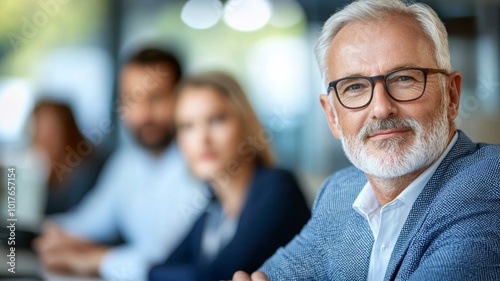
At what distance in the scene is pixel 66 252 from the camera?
Result: 2.34 m

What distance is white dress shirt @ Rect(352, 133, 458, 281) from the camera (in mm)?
1428

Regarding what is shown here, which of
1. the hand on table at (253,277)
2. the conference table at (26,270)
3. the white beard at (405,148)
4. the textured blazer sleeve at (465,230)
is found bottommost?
the conference table at (26,270)

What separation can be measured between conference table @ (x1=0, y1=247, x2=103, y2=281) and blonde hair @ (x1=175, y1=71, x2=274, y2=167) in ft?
2.63

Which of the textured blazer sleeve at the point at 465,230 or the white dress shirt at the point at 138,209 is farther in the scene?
the white dress shirt at the point at 138,209

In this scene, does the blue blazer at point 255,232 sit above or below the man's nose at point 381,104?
below

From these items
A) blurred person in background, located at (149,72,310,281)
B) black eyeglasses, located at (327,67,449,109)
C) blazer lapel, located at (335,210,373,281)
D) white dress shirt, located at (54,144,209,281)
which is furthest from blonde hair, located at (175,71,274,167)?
black eyeglasses, located at (327,67,449,109)

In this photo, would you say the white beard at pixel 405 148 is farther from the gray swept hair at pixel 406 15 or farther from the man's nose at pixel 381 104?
the gray swept hair at pixel 406 15

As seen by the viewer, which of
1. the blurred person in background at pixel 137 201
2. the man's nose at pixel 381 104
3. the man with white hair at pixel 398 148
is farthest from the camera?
the blurred person in background at pixel 137 201

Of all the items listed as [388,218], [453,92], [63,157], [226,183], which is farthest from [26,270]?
[453,92]

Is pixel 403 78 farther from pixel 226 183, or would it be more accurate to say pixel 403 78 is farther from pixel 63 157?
pixel 63 157

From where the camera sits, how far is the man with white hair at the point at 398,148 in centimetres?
126

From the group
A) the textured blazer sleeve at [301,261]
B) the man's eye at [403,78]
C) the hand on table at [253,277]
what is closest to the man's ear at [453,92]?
the man's eye at [403,78]

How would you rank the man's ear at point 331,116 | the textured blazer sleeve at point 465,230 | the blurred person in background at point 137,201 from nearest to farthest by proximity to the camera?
1. the textured blazer sleeve at point 465,230
2. the man's ear at point 331,116
3. the blurred person in background at point 137,201

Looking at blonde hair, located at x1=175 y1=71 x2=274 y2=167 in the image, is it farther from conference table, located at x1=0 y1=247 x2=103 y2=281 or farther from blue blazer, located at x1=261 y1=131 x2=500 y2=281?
conference table, located at x1=0 y1=247 x2=103 y2=281
